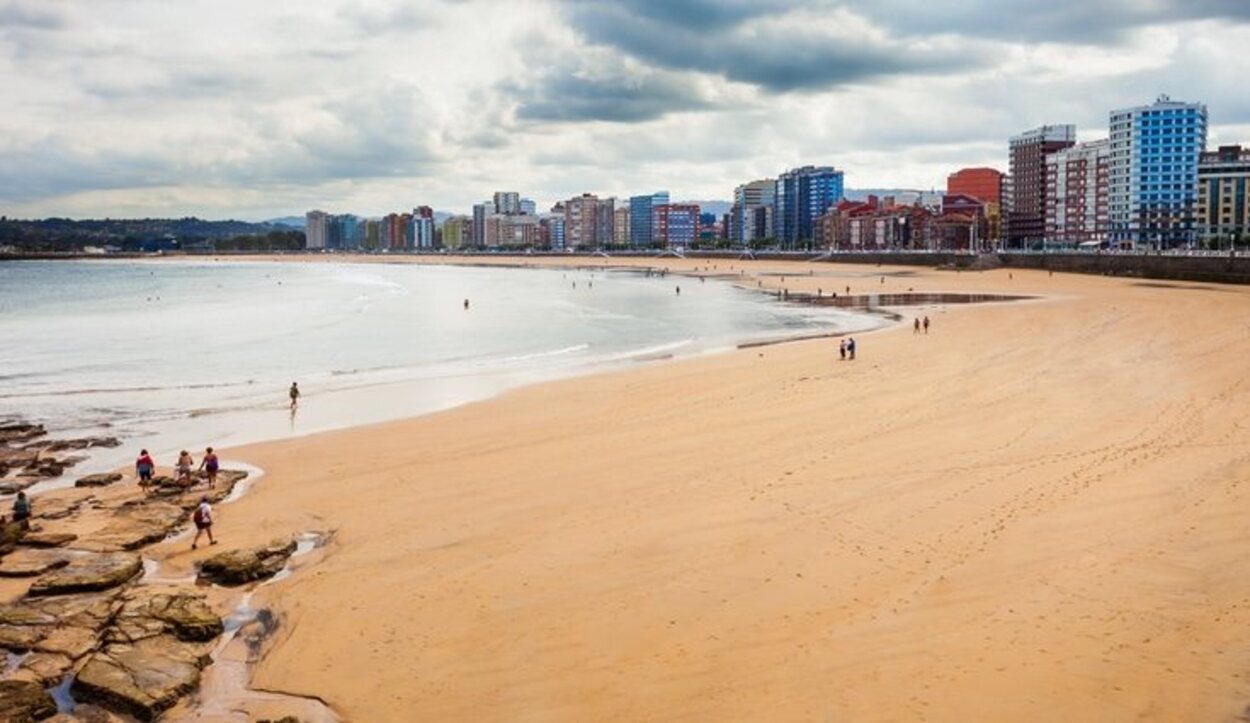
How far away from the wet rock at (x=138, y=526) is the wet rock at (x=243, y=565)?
70.0 inches

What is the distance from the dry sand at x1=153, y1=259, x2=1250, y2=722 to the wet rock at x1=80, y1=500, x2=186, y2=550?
3.22 feet

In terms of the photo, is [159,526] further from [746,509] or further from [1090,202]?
[1090,202]

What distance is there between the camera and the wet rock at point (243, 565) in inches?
504

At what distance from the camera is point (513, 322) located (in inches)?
2232

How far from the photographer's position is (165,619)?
11.0m

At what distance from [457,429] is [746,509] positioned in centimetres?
1005

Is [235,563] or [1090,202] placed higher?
[1090,202]

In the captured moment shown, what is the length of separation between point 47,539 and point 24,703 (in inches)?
240

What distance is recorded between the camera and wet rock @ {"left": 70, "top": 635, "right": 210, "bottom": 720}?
9312 millimetres

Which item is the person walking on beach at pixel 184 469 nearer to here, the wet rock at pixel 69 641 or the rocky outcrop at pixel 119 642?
the rocky outcrop at pixel 119 642

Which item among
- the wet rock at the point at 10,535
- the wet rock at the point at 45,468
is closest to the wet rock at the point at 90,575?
the wet rock at the point at 10,535

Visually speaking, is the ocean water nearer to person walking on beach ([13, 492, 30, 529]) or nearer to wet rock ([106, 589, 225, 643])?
person walking on beach ([13, 492, 30, 529])

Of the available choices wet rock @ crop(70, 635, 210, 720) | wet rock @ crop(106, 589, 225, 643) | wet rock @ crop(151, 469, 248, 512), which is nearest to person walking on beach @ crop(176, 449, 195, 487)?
wet rock @ crop(151, 469, 248, 512)

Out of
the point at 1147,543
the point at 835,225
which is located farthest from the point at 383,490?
the point at 835,225
